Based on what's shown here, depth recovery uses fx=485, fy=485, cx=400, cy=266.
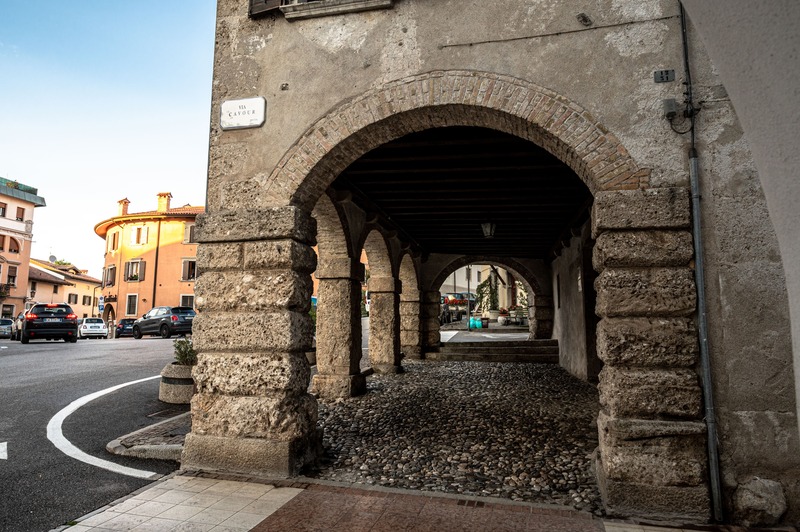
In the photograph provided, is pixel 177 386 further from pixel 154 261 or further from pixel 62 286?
pixel 62 286

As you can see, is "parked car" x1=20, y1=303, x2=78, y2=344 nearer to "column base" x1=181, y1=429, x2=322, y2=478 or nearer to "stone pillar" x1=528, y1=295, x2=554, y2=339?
"stone pillar" x1=528, y1=295, x2=554, y2=339

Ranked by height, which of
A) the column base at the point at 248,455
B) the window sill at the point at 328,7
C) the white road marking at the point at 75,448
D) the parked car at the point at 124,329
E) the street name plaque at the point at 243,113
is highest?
the window sill at the point at 328,7

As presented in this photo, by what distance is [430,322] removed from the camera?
13.3 m

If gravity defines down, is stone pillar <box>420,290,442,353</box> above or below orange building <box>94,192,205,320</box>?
below

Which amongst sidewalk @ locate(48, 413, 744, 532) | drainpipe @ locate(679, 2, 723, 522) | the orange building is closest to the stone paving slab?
sidewalk @ locate(48, 413, 744, 532)

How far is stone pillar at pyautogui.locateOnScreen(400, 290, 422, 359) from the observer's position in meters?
12.8

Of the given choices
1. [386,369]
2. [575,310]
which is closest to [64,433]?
[386,369]

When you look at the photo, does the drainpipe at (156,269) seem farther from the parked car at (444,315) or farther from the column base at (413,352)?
the column base at (413,352)

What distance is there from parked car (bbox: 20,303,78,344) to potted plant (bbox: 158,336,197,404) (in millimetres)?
14839

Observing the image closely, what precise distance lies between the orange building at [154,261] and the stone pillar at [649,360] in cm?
3079

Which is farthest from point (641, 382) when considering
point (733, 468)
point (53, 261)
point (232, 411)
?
point (53, 261)

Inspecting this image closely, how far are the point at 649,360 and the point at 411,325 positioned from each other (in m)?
Answer: 9.63

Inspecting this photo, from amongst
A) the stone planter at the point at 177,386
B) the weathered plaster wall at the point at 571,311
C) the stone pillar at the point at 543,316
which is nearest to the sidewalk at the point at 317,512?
the stone planter at the point at 177,386

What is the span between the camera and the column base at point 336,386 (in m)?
7.38
